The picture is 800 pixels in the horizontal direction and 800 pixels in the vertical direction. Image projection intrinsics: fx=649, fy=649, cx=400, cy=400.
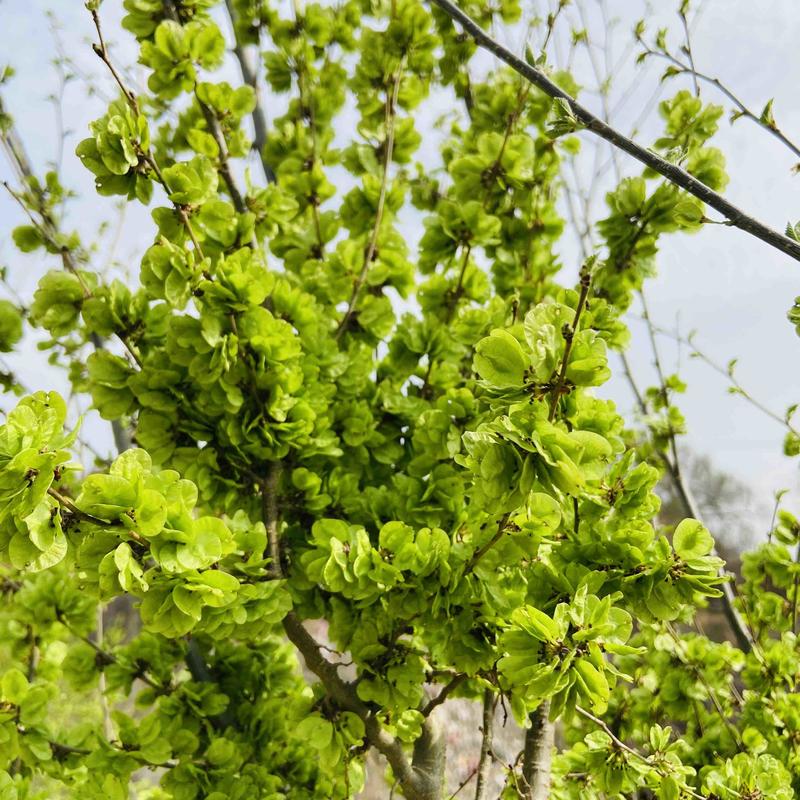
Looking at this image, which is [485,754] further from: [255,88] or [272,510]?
[255,88]

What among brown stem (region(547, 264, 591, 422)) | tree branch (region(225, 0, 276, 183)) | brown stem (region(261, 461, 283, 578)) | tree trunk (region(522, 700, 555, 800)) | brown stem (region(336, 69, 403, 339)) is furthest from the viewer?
tree branch (region(225, 0, 276, 183))

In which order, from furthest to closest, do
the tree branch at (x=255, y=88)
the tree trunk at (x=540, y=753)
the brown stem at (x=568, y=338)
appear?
1. the tree branch at (x=255, y=88)
2. the tree trunk at (x=540, y=753)
3. the brown stem at (x=568, y=338)

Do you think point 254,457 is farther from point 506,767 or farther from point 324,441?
point 506,767

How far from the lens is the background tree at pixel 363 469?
3.07 feet

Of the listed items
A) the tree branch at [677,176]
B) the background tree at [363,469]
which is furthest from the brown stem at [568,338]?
the tree branch at [677,176]

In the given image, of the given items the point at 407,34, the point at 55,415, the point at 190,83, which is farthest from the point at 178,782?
the point at 407,34

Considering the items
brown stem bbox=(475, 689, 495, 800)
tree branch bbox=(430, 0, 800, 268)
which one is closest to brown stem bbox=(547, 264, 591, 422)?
tree branch bbox=(430, 0, 800, 268)

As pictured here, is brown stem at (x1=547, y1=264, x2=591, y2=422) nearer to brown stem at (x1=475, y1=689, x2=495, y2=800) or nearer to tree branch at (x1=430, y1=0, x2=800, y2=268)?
tree branch at (x1=430, y1=0, x2=800, y2=268)

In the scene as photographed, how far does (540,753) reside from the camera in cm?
161

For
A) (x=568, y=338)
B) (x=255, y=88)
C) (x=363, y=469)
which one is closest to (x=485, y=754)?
(x=363, y=469)

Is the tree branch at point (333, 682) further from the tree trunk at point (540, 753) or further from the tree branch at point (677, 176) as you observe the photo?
the tree branch at point (677, 176)

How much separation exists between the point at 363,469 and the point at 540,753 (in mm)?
828

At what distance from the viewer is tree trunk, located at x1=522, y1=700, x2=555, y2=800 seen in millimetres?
1593

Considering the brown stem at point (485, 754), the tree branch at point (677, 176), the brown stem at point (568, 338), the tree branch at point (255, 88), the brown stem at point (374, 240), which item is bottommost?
the brown stem at point (485, 754)
